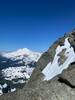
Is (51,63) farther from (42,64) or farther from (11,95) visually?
(11,95)

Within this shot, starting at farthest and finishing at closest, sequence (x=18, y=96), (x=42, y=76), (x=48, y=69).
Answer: (x=48, y=69) < (x=42, y=76) < (x=18, y=96)

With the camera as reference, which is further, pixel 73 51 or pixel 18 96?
pixel 73 51

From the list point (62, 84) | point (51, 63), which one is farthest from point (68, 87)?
point (51, 63)

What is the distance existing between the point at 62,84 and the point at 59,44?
118ft

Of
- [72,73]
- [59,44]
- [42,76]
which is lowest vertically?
[72,73]

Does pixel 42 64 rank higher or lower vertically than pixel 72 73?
higher

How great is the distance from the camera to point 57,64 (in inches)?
1946

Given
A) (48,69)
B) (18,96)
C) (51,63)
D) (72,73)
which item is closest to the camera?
(18,96)

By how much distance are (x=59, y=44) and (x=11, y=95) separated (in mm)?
37956

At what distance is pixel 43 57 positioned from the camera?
5575 centimetres

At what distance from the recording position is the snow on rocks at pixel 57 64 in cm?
4425

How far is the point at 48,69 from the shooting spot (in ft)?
158

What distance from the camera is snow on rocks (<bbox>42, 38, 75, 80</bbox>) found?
44.2 meters

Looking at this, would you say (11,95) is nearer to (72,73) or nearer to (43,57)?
(72,73)
